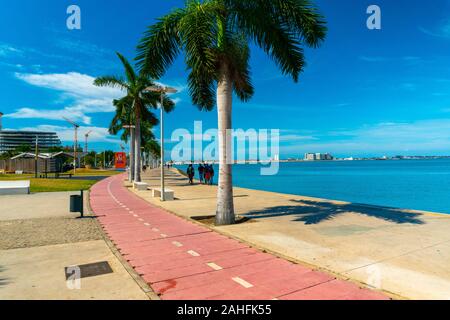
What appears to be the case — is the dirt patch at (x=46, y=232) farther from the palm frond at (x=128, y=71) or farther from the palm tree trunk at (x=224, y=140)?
the palm frond at (x=128, y=71)

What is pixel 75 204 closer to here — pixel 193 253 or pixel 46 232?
pixel 46 232

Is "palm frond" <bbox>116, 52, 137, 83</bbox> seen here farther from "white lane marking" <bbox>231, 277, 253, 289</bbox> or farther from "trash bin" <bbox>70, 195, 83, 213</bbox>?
"white lane marking" <bbox>231, 277, 253, 289</bbox>

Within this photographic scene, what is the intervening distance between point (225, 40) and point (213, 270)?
7438 mm

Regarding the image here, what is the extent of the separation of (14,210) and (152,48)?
10024 mm

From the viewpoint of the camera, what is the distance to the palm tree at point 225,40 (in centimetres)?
937

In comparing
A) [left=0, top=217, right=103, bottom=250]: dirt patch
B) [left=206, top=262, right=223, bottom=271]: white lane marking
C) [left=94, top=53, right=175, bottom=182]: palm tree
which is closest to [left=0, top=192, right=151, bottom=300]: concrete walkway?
[left=0, top=217, right=103, bottom=250]: dirt patch

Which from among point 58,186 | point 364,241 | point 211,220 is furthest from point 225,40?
point 58,186

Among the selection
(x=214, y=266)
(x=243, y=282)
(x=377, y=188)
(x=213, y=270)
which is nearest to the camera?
(x=243, y=282)

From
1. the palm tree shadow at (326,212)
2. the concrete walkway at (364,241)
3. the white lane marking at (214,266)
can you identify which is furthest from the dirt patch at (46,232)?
the palm tree shadow at (326,212)

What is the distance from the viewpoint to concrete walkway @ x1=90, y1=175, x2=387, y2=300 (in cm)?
470

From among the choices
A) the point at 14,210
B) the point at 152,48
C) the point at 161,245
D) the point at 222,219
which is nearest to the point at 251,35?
the point at 152,48

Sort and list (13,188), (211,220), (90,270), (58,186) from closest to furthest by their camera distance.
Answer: (90,270), (211,220), (13,188), (58,186)

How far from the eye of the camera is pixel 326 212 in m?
12.4

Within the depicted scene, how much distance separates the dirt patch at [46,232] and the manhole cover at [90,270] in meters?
2.46
